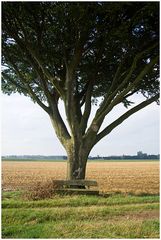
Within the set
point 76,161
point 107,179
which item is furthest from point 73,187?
point 107,179

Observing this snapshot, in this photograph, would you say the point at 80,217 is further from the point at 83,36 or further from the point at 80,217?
the point at 83,36

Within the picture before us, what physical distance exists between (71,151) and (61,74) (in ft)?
13.9

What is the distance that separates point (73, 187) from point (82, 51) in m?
6.16

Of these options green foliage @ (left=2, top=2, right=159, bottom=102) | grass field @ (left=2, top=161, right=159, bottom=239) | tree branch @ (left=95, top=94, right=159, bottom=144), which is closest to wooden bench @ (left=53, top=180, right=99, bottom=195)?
grass field @ (left=2, top=161, right=159, bottom=239)

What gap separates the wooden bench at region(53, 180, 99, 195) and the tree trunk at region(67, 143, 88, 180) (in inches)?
33.7

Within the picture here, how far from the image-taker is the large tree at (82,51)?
15.5 m

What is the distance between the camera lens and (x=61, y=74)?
1952 cm

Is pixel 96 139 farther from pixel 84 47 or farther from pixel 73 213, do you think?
pixel 73 213

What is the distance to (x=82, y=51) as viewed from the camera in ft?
57.3

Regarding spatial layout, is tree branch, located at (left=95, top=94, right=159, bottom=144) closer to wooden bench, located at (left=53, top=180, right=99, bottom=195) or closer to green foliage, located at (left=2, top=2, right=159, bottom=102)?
green foliage, located at (left=2, top=2, right=159, bottom=102)

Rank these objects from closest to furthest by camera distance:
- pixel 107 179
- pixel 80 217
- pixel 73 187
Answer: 1. pixel 80 217
2. pixel 73 187
3. pixel 107 179

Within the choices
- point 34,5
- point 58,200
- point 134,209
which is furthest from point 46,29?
point 134,209

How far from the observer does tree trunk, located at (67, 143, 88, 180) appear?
693 inches

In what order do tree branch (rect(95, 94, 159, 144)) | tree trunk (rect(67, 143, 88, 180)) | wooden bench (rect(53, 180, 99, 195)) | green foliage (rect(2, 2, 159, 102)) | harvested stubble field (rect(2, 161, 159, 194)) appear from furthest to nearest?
harvested stubble field (rect(2, 161, 159, 194)) → tree branch (rect(95, 94, 159, 144)) → tree trunk (rect(67, 143, 88, 180)) → wooden bench (rect(53, 180, 99, 195)) → green foliage (rect(2, 2, 159, 102))
